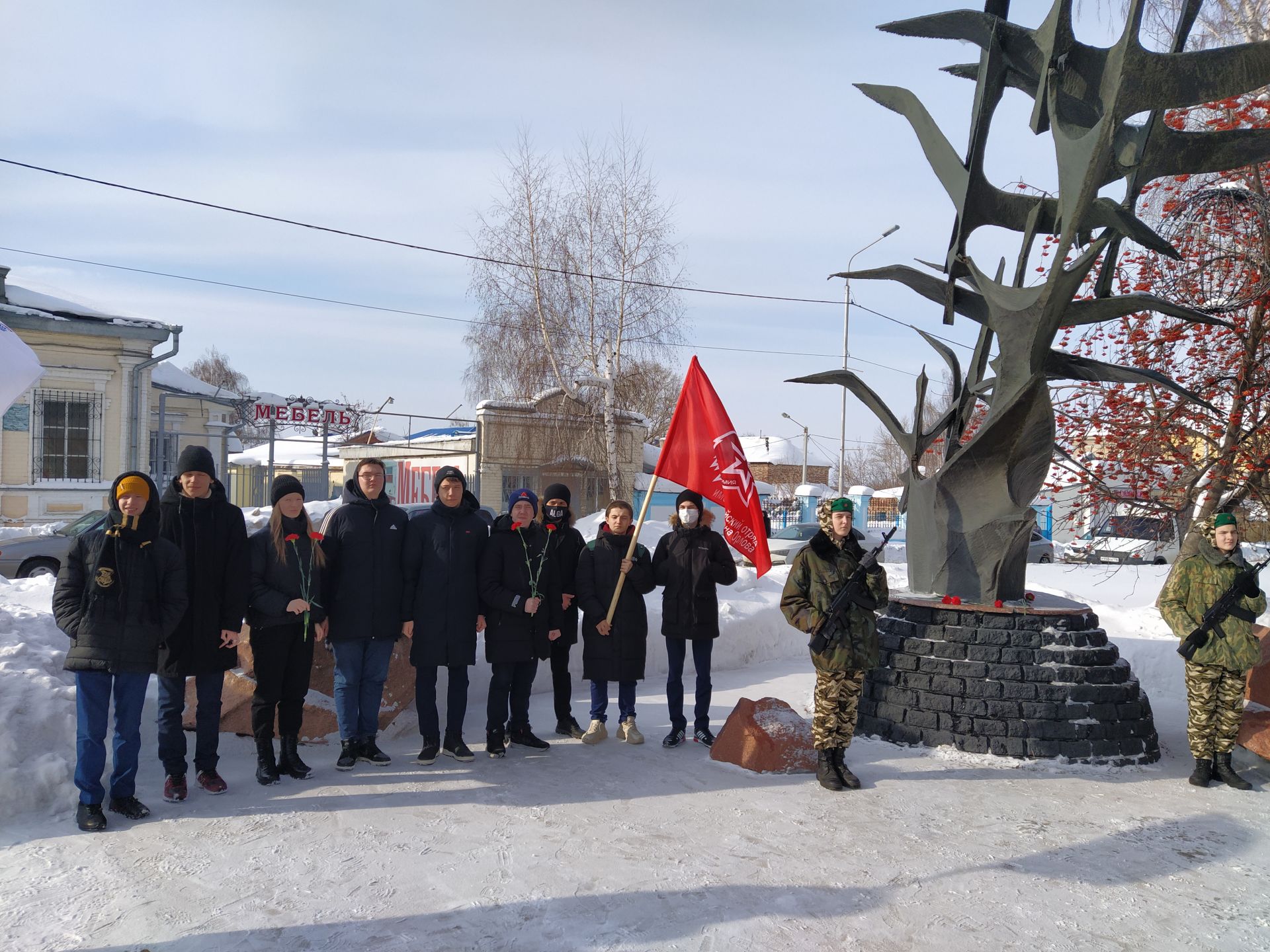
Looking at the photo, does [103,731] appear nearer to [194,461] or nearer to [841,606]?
[194,461]

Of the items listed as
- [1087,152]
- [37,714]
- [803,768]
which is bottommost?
[803,768]

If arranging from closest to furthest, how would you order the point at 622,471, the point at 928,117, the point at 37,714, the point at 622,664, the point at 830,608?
the point at 37,714, the point at 830,608, the point at 622,664, the point at 928,117, the point at 622,471

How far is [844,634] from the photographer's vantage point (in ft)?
18.8

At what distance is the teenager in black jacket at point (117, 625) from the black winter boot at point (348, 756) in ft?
3.91

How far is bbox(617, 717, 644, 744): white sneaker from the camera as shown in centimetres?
670

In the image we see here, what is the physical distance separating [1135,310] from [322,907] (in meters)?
6.60

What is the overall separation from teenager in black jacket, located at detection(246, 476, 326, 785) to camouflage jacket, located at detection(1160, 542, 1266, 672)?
17.8 feet

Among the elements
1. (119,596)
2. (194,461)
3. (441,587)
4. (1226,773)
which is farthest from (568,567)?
(1226,773)

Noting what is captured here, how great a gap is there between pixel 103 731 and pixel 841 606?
4123 millimetres

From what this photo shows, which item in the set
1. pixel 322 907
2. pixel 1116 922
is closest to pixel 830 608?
pixel 1116 922

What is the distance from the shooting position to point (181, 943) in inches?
143

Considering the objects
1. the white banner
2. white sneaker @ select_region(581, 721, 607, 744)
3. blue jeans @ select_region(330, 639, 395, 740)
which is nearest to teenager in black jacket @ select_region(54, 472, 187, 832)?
the white banner

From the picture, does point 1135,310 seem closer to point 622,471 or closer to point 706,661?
point 706,661

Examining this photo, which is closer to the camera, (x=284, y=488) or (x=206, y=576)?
(x=206, y=576)
